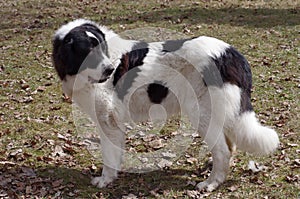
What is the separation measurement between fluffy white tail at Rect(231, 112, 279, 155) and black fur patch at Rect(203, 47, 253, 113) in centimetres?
12

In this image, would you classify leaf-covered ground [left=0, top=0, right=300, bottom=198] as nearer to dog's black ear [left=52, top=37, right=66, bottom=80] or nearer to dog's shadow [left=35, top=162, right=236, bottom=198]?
dog's shadow [left=35, top=162, right=236, bottom=198]

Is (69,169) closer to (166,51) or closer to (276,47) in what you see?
(166,51)

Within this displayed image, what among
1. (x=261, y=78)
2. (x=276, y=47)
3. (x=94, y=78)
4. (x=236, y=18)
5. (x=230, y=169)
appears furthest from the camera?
(x=236, y=18)

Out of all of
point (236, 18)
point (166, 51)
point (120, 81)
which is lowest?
point (236, 18)

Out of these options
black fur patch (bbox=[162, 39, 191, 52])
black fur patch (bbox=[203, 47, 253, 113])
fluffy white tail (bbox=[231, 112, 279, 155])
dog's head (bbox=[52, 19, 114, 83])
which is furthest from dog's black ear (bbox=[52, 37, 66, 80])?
fluffy white tail (bbox=[231, 112, 279, 155])

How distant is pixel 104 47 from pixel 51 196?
65.1 inches

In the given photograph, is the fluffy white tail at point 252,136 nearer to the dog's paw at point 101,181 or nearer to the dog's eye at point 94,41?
the dog's paw at point 101,181

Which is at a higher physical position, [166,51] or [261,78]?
[166,51]

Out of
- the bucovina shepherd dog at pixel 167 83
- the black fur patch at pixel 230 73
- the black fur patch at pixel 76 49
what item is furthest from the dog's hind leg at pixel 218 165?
the black fur patch at pixel 76 49

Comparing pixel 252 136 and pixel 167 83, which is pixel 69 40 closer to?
pixel 167 83

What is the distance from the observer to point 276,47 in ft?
33.5

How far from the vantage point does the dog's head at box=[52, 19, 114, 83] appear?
4.59 meters

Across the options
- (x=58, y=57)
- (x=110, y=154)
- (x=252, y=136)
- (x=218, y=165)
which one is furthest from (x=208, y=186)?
(x=58, y=57)

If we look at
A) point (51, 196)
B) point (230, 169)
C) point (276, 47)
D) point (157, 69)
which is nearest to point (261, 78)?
point (276, 47)
